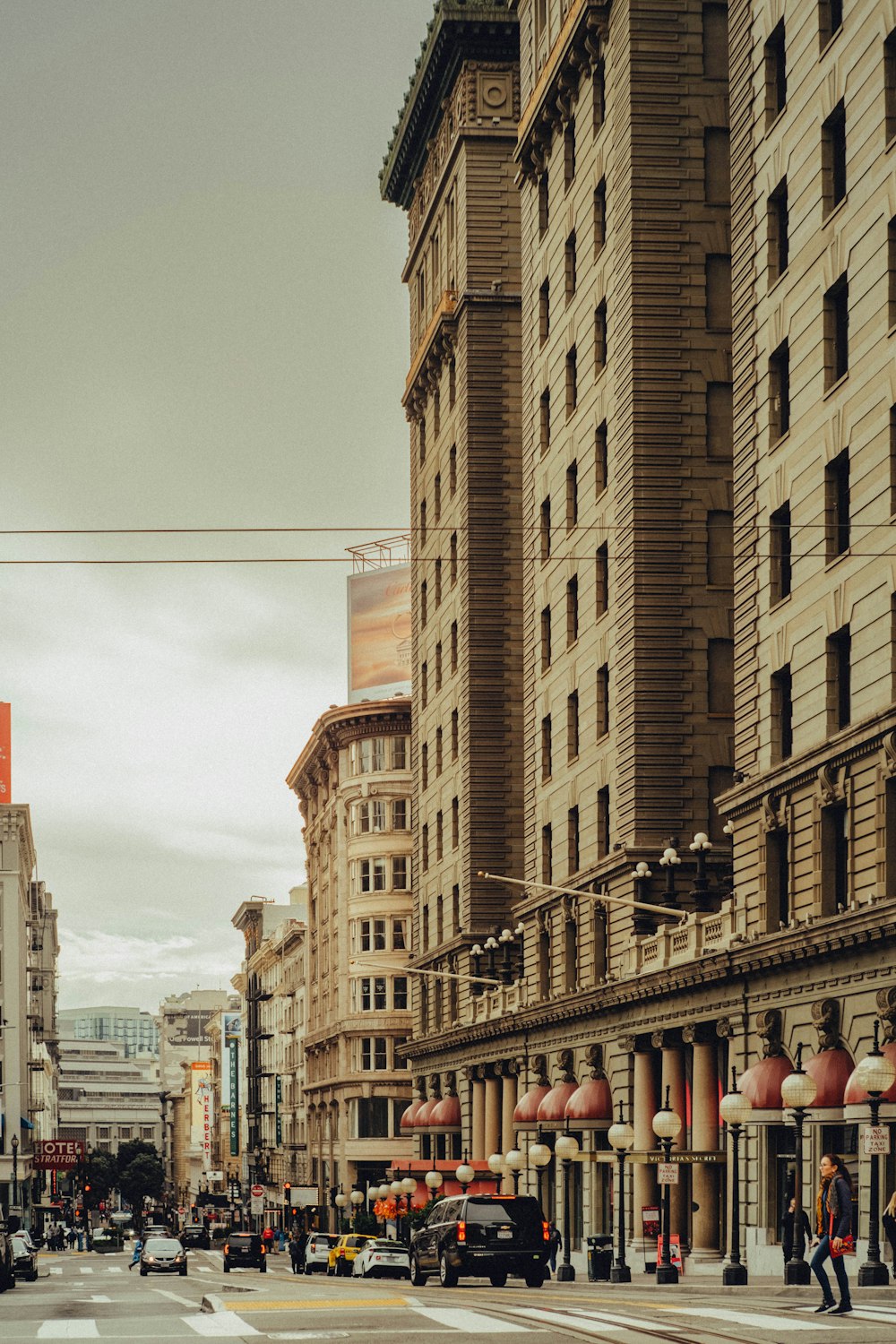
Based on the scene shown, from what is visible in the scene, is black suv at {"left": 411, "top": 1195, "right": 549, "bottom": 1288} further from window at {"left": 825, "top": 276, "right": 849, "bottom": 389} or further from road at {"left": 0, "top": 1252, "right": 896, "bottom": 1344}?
window at {"left": 825, "top": 276, "right": 849, "bottom": 389}

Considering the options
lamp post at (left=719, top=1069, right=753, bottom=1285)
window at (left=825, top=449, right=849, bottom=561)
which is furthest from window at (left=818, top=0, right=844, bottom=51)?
lamp post at (left=719, top=1069, right=753, bottom=1285)

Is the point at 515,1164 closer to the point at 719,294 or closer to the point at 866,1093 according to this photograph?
the point at 719,294

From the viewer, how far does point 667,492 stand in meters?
59.4

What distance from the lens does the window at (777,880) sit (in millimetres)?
45737

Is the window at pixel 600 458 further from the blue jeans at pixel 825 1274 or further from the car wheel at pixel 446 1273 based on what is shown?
the blue jeans at pixel 825 1274

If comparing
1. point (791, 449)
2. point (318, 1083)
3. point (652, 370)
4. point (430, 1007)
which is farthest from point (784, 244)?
point (318, 1083)

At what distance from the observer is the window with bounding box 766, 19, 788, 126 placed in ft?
158

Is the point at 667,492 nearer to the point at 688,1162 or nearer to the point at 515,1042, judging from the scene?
the point at 688,1162

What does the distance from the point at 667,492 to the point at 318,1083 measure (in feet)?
246

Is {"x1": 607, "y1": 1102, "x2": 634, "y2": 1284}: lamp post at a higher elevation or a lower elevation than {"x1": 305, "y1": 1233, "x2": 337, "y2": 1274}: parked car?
higher

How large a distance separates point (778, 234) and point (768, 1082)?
62.4 feet

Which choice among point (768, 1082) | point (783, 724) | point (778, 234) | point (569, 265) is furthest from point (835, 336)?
point (569, 265)

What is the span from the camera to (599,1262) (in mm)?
46406

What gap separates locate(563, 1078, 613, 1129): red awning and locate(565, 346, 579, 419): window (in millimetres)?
21561
